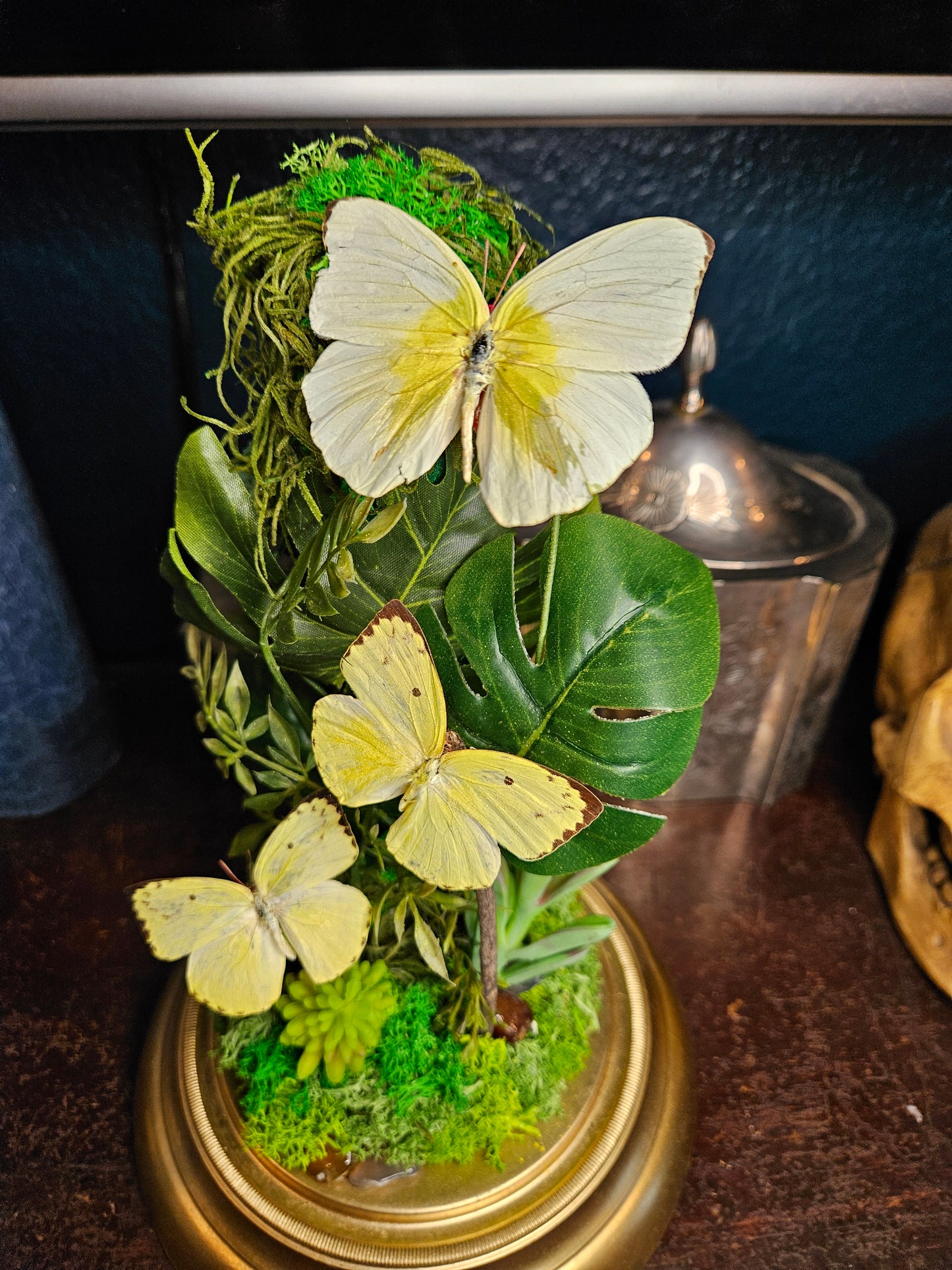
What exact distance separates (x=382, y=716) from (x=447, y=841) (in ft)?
A: 0.19

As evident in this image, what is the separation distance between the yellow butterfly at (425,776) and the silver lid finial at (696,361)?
0.51 meters

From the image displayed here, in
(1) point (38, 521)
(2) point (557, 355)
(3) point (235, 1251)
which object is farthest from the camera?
(1) point (38, 521)

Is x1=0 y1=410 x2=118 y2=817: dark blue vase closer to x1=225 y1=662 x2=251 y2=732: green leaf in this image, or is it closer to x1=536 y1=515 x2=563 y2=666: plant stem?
x1=225 y1=662 x2=251 y2=732: green leaf

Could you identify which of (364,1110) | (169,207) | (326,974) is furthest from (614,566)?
(169,207)

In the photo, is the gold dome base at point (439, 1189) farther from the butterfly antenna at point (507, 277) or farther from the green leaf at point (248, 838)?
the butterfly antenna at point (507, 277)

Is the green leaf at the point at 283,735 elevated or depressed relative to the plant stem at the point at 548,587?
depressed

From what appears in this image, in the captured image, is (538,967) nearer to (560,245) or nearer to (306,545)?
(306,545)

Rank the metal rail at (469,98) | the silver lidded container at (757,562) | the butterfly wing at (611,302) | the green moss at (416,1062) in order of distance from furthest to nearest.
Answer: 1. the silver lidded container at (757,562)
2. the metal rail at (469,98)
3. the green moss at (416,1062)
4. the butterfly wing at (611,302)

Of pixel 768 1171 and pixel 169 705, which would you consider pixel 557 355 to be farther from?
pixel 169 705

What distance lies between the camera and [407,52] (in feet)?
2.03

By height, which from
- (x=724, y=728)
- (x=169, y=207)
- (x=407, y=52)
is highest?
(x=407, y=52)

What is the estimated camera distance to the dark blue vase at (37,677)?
26.6 inches

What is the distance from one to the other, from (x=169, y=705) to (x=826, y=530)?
676 mm

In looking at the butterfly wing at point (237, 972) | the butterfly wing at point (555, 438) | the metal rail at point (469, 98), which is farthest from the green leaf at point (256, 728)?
the metal rail at point (469, 98)
